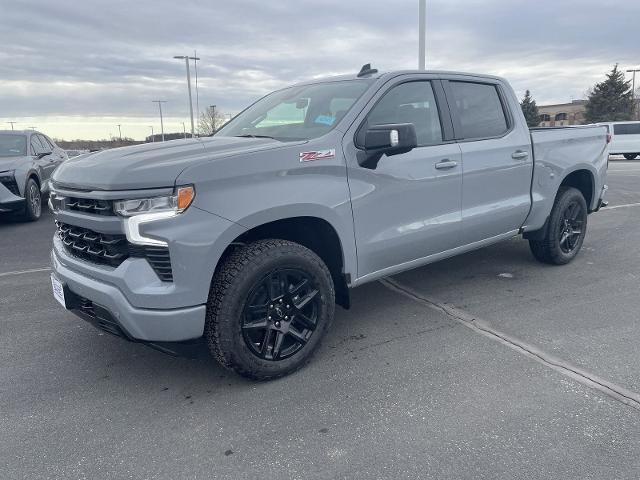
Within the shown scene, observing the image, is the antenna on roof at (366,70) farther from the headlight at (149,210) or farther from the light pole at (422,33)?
the light pole at (422,33)

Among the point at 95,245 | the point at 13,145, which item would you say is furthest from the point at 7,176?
the point at 95,245

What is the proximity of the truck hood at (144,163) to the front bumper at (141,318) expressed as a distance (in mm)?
558

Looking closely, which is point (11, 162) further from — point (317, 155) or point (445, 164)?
point (445, 164)

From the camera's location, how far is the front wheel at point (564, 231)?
5195 millimetres

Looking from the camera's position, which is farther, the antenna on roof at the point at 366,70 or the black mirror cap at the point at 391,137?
the antenna on roof at the point at 366,70

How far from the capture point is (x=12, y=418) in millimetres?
2838

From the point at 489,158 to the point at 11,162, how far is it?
25.0 feet

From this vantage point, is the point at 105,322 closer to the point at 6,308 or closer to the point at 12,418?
the point at 12,418

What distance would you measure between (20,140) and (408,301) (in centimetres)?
800

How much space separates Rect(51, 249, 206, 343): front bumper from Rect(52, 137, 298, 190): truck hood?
558 millimetres

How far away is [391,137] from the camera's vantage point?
324 centimetres

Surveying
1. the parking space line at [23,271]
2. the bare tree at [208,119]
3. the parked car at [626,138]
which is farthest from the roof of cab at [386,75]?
the bare tree at [208,119]

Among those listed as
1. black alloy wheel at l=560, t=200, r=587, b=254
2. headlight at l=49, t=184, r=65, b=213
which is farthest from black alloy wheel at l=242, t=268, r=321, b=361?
black alloy wheel at l=560, t=200, r=587, b=254

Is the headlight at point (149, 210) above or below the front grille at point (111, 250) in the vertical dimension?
above
